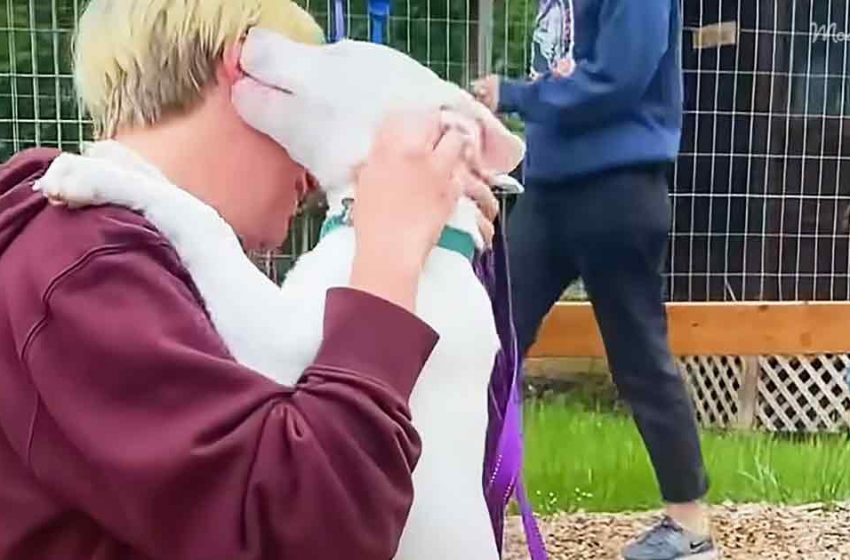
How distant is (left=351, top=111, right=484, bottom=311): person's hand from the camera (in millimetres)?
1051

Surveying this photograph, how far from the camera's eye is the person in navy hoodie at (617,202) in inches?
105

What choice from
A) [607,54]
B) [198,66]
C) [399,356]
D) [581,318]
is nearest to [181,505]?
[399,356]

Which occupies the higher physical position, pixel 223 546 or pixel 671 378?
pixel 223 546

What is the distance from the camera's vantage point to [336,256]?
1137 mm

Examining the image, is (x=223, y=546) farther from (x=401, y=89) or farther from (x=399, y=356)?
(x=401, y=89)

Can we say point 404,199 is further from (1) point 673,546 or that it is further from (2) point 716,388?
(2) point 716,388

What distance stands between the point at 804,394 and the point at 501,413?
12.1 ft

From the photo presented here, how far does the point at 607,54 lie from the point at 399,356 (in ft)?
5.70

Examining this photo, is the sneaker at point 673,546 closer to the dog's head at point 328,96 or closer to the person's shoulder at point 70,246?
the dog's head at point 328,96

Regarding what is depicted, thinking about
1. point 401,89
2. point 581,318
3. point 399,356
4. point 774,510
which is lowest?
point 774,510

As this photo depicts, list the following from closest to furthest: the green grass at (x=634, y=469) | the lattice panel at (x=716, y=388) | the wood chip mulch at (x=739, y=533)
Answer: the wood chip mulch at (x=739, y=533)
the green grass at (x=634, y=469)
the lattice panel at (x=716, y=388)

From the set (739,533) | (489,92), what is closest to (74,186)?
(489,92)

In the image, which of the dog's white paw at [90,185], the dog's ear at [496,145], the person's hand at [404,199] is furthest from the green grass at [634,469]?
the dog's white paw at [90,185]

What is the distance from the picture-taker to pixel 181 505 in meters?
0.94
